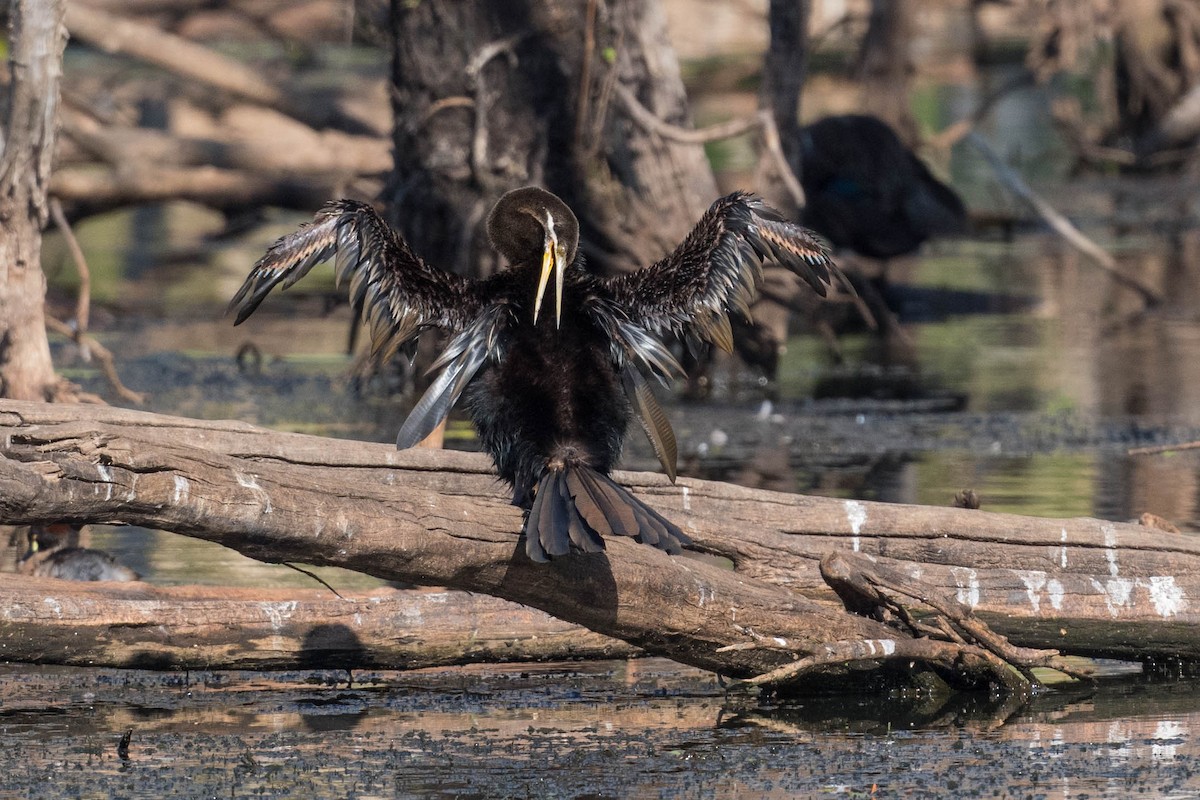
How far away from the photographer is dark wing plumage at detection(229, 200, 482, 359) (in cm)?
447

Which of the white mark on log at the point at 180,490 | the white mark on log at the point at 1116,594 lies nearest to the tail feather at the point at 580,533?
the white mark on log at the point at 180,490

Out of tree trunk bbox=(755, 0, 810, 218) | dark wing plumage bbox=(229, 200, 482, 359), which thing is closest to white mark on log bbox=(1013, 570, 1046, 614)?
dark wing plumage bbox=(229, 200, 482, 359)

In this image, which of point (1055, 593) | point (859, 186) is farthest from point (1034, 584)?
point (859, 186)

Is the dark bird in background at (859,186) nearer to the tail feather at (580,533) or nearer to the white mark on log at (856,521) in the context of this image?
the white mark on log at (856,521)

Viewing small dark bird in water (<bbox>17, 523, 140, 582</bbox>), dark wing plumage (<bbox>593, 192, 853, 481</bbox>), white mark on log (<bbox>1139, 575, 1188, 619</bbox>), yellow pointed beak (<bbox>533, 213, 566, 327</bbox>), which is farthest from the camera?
small dark bird in water (<bbox>17, 523, 140, 582</bbox>)

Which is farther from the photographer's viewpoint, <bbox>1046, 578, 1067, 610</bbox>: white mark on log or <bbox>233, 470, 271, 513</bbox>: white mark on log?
<bbox>1046, 578, 1067, 610</bbox>: white mark on log

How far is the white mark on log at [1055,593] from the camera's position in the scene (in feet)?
16.5

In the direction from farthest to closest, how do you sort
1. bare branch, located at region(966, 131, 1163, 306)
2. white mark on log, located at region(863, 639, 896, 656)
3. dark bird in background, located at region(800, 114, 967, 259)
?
dark bird in background, located at region(800, 114, 967, 259)
bare branch, located at region(966, 131, 1163, 306)
white mark on log, located at region(863, 639, 896, 656)

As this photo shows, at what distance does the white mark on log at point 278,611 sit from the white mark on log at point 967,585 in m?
1.78

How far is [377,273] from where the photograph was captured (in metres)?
4.47

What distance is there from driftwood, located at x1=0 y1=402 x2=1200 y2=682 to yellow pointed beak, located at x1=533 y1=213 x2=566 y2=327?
1.57 feet

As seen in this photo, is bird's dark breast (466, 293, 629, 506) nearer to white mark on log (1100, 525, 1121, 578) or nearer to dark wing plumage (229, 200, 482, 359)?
dark wing plumage (229, 200, 482, 359)

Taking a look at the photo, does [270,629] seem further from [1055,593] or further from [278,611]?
[1055,593]

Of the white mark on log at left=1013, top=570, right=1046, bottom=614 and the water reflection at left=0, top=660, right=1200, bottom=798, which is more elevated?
the white mark on log at left=1013, top=570, right=1046, bottom=614
